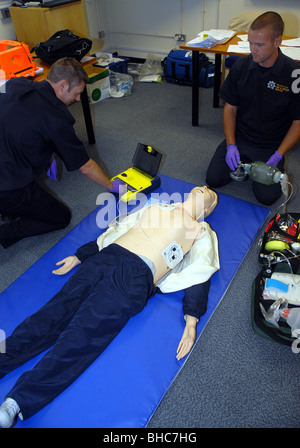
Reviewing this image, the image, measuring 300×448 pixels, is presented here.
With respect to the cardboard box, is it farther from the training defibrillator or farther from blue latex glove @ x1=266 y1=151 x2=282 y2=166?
blue latex glove @ x1=266 y1=151 x2=282 y2=166

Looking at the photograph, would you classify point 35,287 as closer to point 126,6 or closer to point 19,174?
point 19,174

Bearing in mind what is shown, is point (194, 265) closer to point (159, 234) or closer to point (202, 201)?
point (159, 234)

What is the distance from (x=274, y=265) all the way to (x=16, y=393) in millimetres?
1386

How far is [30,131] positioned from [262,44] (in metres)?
1.50

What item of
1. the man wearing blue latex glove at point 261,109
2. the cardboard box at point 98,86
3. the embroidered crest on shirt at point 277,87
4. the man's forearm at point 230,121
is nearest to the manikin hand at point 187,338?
the man wearing blue latex glove at point 261,109

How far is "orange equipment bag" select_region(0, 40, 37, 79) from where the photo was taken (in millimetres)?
2395

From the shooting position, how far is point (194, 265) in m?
1.75

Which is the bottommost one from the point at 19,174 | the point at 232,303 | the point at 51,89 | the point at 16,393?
the point at 232,303

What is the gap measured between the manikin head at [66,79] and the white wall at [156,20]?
2.67m

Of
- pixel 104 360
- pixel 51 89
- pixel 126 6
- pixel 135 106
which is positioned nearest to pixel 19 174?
pixel 51 89

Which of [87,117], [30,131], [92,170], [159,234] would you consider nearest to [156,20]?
[87,117]

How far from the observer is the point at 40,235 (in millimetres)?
2367

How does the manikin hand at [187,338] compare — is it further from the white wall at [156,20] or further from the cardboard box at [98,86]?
the white wall at [156,20]

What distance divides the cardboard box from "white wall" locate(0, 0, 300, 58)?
1.08 m
